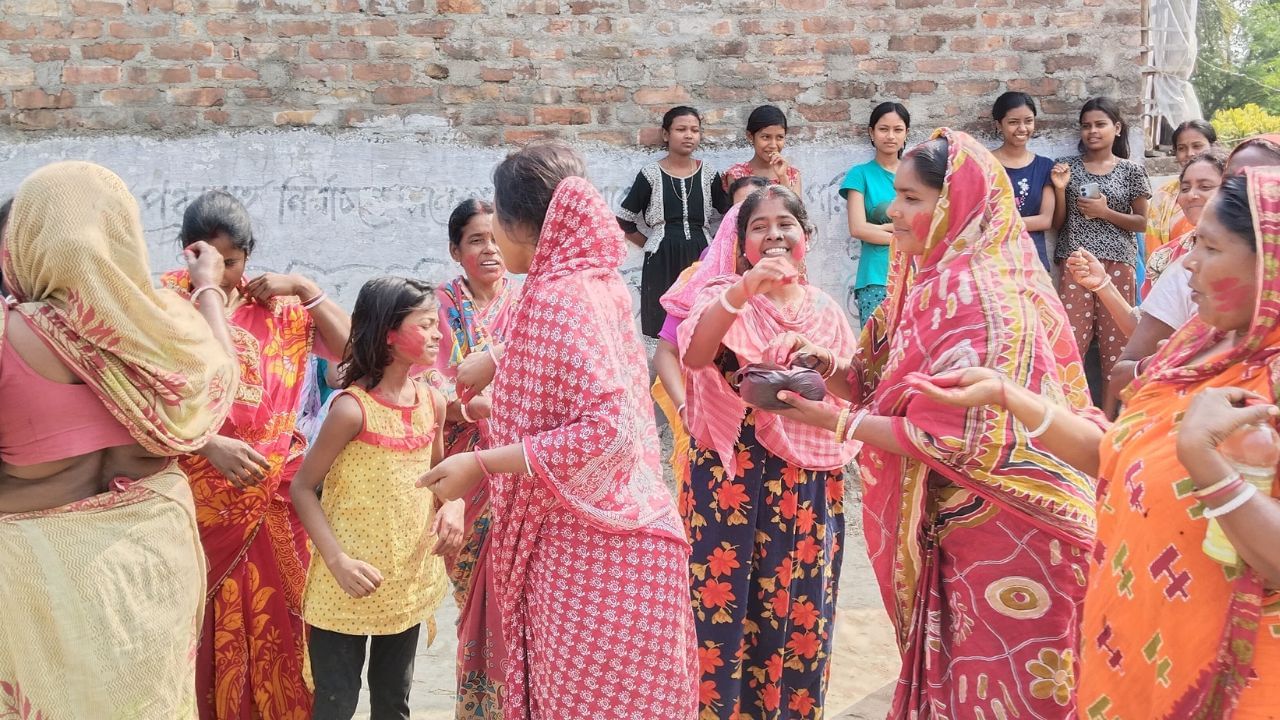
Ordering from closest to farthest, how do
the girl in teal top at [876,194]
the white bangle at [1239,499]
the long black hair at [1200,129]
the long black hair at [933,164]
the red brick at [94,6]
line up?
the white bangle at [1239,499]
the long black hair at [933,164]
the long black hair at [1200,129]
the red brick at [94,6]
the girl in teal top at [876,194]

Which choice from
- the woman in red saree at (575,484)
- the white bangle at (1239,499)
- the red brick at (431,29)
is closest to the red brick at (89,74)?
the red brick at (431,29)

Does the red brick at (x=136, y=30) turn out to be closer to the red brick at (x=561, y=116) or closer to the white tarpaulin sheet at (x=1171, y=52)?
the red brick at (x=561, y=116)

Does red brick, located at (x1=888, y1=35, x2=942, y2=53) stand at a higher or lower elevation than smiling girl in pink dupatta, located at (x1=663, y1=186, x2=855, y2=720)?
higher

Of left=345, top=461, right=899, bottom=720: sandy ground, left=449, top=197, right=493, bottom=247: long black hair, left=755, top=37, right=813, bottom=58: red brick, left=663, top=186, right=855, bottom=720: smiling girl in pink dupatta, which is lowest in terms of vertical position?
left=345, top=461, right=899, bottom=720: sandy ground

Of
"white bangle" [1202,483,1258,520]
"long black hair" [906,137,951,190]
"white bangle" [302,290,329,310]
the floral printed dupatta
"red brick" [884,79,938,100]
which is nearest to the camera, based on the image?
"white bangle" [1202,483,1258,520]

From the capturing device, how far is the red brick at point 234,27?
6379 mm

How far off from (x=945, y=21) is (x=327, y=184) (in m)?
3.93

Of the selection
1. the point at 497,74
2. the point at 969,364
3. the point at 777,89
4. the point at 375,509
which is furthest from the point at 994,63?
the point at 375,509

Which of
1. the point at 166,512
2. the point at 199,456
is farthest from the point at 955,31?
the point at 166,512

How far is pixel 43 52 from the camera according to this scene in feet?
20.7

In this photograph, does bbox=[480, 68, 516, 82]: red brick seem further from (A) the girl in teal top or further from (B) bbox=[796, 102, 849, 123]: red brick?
(A) the girl in teal top

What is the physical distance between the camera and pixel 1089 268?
356 cm

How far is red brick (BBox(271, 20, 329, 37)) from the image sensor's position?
641cm

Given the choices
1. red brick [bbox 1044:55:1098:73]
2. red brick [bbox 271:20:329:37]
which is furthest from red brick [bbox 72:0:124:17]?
red brick [bbox 1044:55:1098:73]
